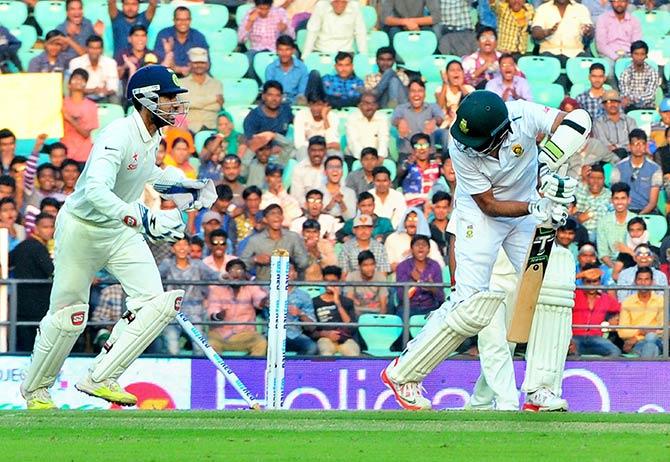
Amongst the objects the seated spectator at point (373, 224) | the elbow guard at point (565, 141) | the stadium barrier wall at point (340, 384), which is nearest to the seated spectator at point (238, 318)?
the stadium barrier wall at point (340, 384)

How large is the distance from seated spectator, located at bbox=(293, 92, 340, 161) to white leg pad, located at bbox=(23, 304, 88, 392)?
5081 mm

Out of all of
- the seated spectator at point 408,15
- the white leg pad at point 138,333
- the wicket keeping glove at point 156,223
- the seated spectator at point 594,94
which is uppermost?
the seated spectator at point 408,15

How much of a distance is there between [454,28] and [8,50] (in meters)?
4.32

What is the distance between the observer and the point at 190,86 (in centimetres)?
1420

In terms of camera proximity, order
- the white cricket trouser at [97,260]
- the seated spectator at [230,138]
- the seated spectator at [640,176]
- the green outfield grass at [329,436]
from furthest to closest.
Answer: the seated spectator at [230,138], the seated spectator at [640,176], the white cricket trouser at [97,260], the green outfield grass at [329,436]

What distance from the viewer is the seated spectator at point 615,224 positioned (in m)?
13.1

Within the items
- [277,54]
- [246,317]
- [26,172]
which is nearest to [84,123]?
[26,172]

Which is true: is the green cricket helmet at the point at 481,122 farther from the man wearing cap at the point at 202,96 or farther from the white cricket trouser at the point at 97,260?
the man wearing cap at the point at 202,96

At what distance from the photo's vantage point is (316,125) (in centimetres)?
1405

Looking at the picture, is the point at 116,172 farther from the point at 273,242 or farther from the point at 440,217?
the point at 440,217

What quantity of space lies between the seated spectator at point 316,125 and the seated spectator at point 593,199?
2273 millimetres

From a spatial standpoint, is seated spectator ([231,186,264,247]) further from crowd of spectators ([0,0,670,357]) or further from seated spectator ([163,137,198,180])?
seated spectator ([163,137,198,180])

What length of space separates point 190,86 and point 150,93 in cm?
538

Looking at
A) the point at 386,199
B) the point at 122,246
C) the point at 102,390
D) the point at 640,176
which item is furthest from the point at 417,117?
the point at 102,390
